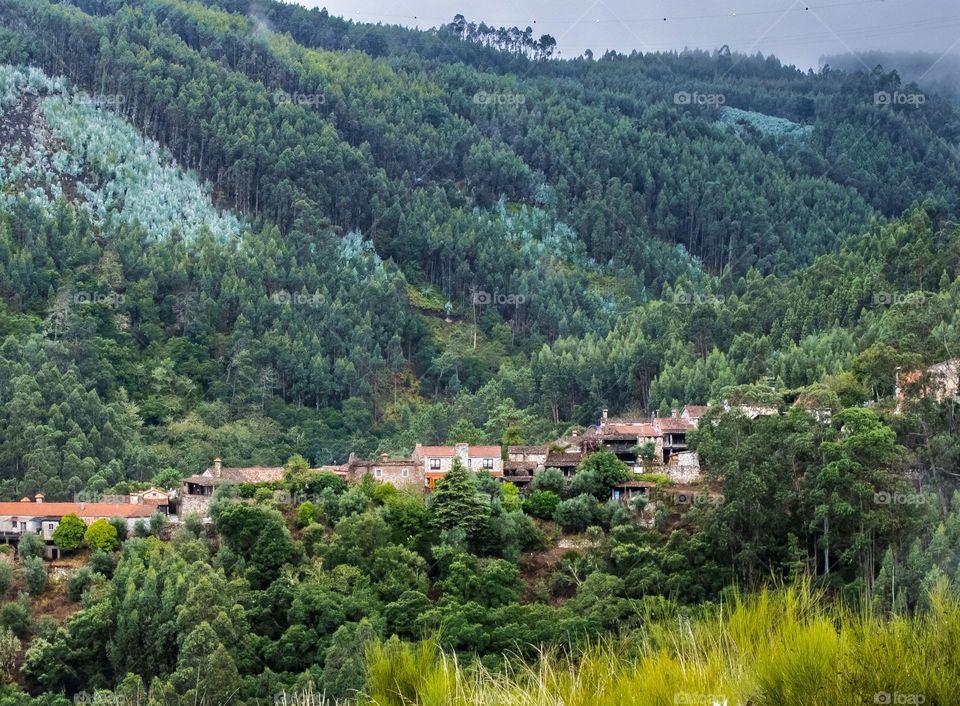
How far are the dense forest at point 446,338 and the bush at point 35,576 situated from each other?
0.34ft

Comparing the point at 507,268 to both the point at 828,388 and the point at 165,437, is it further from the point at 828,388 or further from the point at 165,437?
the point at 828,388

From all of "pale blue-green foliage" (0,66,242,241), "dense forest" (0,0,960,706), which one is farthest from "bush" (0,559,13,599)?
"pale blue-green foliage" (0,66,242,241)

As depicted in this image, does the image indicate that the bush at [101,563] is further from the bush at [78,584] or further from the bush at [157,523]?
the bush at [157,523]

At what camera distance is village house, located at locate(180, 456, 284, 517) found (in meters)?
50.6

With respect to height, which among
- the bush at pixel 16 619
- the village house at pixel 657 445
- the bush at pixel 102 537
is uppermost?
the village house at pixel 657 445

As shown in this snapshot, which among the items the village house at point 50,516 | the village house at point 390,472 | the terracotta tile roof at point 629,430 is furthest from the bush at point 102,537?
the terracotta tile roof at point 629,430

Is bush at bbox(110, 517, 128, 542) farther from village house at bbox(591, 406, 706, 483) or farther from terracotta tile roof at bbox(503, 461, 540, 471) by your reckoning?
village house at bbox(591, 406, 706, 483)

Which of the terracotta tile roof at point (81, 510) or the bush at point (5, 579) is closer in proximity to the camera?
the bush at point (5, 579)

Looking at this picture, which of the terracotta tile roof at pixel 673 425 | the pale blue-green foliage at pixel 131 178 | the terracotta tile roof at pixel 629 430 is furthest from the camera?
the pale blue-green foliage at pixel 131 178

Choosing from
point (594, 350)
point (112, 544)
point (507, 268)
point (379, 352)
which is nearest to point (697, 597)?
point (112, 544)

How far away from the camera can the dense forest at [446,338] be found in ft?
127

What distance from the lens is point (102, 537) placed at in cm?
4659

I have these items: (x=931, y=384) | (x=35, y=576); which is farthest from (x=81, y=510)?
(x=931, y=384)

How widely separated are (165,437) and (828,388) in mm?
37020
